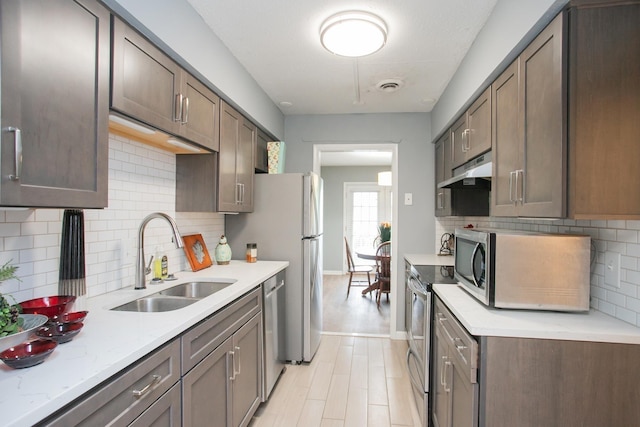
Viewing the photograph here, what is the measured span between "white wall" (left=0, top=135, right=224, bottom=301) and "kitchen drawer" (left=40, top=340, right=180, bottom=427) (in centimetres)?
61

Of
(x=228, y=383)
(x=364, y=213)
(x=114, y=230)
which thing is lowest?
(x=228, y=383)

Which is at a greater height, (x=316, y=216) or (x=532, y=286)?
(x=316, y=216)

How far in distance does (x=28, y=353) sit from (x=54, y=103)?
0.73 m

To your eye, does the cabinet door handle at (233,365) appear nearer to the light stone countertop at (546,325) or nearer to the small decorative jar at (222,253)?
the small decorative jar at (222,253)

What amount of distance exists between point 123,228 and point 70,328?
0.83 meters

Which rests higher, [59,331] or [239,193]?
[239,193]

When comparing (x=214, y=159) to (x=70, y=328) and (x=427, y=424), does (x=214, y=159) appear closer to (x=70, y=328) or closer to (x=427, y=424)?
(x=70, y=328)

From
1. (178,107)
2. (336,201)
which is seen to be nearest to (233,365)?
(178,107)

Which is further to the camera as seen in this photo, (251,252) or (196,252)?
(251,252)

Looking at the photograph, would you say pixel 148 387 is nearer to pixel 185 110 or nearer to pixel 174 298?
pixel 174 298

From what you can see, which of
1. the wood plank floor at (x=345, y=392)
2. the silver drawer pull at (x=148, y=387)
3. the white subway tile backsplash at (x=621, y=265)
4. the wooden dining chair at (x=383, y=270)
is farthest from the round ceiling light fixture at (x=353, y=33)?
the wooden dining chair at (x=383, y=270)

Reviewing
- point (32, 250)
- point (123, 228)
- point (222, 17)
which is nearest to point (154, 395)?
point (32, 250)

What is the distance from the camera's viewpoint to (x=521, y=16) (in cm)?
145

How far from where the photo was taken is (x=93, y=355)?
953mm
